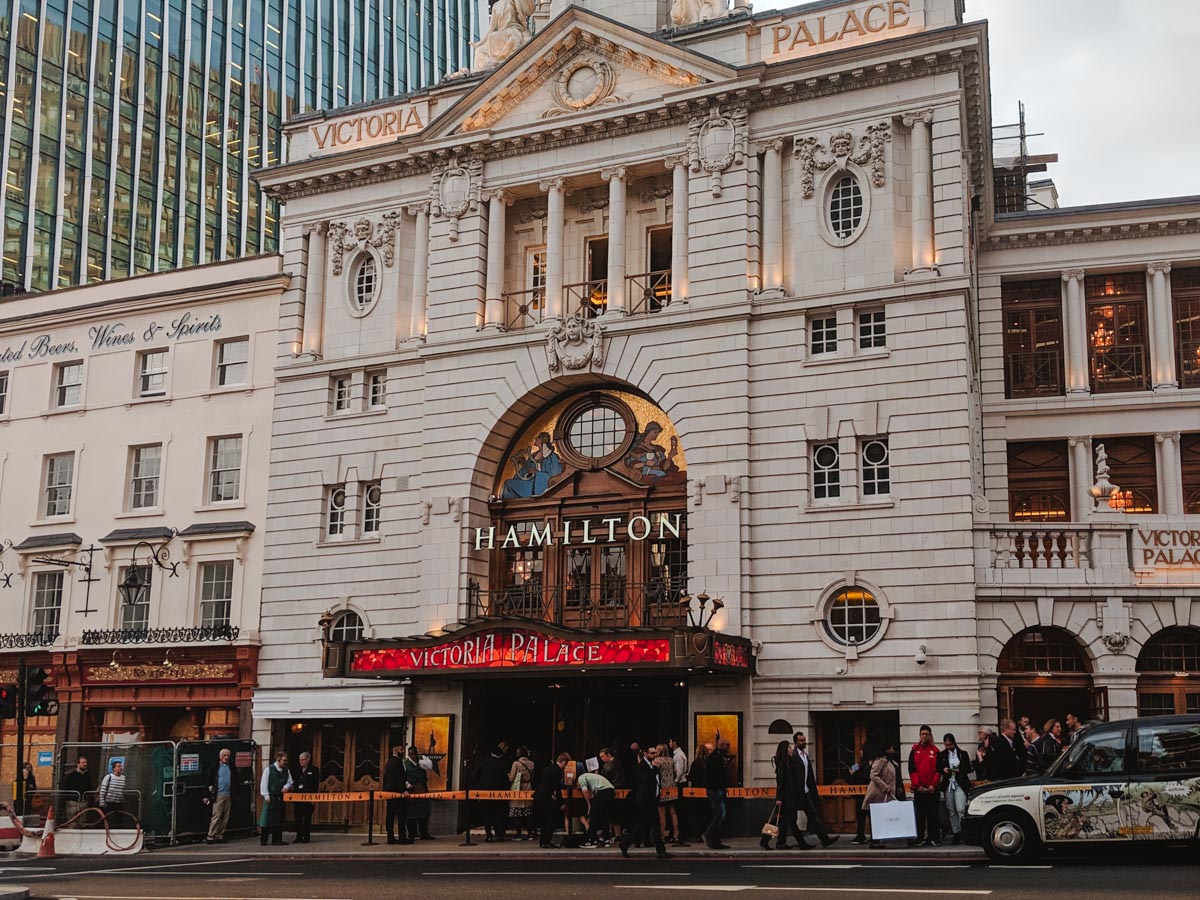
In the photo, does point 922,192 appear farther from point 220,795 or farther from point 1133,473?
point 220,795

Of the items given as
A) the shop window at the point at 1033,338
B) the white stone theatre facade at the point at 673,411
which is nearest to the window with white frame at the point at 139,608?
the white stone theatre facade at the point at 673,411

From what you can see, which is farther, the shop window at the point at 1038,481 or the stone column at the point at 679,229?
the shop window at the point at 1038,481

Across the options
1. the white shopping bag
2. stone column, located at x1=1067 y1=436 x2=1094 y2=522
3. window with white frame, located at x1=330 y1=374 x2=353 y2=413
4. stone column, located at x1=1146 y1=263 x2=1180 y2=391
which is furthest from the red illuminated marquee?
stone column, located at x1=1146 y1=263 x2=1180 y2=391

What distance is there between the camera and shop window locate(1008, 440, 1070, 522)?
120ft

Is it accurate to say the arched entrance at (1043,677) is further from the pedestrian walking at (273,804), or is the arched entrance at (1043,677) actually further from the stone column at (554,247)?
the pedestrian walking at (273,804)

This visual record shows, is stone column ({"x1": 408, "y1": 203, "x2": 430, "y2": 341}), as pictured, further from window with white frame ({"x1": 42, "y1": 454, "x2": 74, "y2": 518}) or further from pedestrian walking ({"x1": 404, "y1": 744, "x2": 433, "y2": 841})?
window with white frame ({"x1": 42, "y1": 454, "x2": 74, "y2": 518})

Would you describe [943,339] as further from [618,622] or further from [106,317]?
[106,317]

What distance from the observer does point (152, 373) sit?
40.7m

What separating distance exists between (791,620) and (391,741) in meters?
10.5

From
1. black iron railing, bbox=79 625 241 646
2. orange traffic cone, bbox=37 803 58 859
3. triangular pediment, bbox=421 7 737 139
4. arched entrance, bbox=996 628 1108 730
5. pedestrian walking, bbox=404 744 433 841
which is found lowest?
orange traffic cone, bbox=37 803 58 859

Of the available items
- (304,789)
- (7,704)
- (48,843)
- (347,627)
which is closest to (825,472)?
(347,627)

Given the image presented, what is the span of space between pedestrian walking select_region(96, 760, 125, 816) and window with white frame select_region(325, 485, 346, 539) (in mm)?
8750

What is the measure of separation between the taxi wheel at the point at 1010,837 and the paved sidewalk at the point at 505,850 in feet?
4.18

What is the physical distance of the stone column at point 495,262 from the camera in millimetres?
35344
